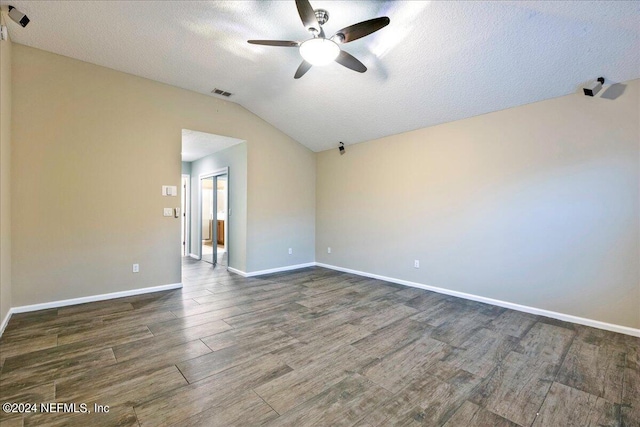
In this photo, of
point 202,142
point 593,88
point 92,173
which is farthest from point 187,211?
point 593,88

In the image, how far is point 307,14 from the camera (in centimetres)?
212

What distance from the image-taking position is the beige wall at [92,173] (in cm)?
316

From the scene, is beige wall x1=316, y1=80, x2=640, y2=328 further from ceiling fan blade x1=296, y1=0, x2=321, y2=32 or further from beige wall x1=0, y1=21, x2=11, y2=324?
beige wall x1=0, y1=21, x2=11, y2=324

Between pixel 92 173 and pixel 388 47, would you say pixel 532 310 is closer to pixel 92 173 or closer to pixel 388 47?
pixel 388 47

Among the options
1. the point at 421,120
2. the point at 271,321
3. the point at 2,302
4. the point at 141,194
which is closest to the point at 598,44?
the point at 421,120

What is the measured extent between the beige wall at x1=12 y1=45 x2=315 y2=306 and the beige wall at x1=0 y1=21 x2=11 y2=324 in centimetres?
11

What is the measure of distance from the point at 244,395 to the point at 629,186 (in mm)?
4071

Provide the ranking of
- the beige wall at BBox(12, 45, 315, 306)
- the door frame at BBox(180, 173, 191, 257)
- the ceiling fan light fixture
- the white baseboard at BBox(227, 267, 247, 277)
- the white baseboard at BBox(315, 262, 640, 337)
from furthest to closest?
the door frame at BBox(180, 173, 191, 257)
the white baseboard at BBox(227, 267, 247, 277)
the beige wall at BBox(12, 45, 315, 306)
the white baseboard at BBox(315, 262, 640, 337)
the ceiling fan light fixture

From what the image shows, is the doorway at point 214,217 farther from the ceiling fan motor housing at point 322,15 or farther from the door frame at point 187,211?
the ceiling fan motor housing at point 322,15

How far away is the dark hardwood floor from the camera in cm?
169

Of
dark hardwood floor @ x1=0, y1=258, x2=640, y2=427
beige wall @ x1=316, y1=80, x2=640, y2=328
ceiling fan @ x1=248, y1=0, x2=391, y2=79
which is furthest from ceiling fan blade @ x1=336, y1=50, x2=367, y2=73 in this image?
dark hardwood floor @ x1=0, y1=258, x2=640, y2=427

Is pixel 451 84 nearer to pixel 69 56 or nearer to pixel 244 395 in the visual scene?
pixel 244 395

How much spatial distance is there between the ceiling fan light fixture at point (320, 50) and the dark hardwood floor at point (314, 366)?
2.62 meters

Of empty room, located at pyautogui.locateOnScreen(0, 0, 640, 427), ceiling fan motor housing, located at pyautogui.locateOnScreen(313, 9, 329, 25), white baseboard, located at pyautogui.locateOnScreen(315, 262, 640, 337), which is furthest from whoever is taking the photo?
white baseboard, located at pyautogui.locateOnScreen(315, 262, 640, 337)
